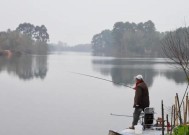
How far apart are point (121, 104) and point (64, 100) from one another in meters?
3.09

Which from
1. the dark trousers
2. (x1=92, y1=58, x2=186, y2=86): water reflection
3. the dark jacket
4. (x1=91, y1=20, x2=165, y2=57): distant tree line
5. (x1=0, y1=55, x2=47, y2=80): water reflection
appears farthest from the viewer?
(x1=91, y1=20, x2=165, y2=57): distant tree line

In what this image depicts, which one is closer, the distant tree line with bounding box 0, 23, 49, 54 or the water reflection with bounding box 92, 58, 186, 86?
the water reflection with bounding box 92, 58, 186, 86

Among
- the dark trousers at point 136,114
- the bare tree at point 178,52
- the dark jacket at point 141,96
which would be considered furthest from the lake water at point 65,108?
the dark jacket at point 141,96

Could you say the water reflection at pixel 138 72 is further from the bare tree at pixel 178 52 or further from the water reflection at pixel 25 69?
the bare tree at pixel 178 52

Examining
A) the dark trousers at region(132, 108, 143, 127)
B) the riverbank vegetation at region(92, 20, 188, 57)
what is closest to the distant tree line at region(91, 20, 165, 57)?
the riverbank vegetation at region(92, 20, 188, 57)

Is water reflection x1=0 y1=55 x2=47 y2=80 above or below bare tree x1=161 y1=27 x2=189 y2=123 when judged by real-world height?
below

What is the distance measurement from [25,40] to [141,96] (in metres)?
90.1

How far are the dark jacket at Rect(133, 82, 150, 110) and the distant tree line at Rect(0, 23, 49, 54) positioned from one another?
82.2 meters

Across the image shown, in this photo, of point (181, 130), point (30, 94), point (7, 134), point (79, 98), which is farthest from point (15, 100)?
point (181, 130)

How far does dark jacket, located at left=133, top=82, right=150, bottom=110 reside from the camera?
30.9 feet

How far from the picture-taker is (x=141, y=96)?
9.51 m

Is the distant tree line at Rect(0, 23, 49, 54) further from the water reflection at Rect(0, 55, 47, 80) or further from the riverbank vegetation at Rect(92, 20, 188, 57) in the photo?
the water reflection at Rect(0, 55, 47, 80)

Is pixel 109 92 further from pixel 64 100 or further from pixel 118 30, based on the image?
pixel 118 30

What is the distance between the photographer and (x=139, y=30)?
369 feet
